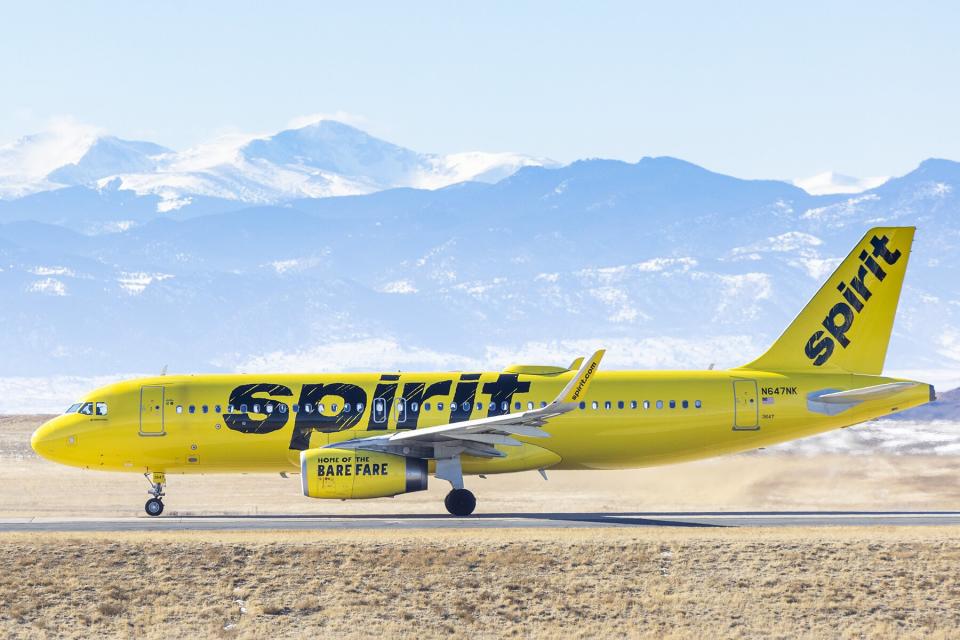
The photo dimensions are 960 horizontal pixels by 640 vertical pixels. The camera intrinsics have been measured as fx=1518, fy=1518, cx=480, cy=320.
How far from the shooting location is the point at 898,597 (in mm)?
34312

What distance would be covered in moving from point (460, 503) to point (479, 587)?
10102mm

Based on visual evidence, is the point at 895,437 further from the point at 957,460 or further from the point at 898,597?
the point at 898,597

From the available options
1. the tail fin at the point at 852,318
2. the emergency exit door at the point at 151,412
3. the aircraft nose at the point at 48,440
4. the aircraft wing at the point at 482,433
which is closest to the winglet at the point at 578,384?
the aircraft wing at the point at 482,433

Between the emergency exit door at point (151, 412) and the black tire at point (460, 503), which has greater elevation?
the emergency exit door at point (151, 412)

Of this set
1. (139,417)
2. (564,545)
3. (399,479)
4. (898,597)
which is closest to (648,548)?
(564,545)

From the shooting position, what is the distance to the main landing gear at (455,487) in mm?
44156

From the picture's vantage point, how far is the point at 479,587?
34.6 meters

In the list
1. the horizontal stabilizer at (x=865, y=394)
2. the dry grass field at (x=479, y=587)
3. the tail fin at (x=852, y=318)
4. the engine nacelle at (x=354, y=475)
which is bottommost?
the dry grass field at (x=479, y=587)

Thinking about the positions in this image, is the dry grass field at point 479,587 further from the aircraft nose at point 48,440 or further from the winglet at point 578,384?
the aircraft nose at point 48,440

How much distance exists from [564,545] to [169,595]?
9389 mm

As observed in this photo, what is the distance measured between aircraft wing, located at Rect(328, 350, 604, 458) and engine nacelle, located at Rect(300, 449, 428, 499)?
0.99 metres

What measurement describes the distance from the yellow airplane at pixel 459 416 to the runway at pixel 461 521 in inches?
70.0

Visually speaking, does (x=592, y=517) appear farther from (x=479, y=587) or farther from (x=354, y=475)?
(x=479, y=587)

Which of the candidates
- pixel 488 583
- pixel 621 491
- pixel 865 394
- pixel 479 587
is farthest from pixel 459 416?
pixel 621 491
